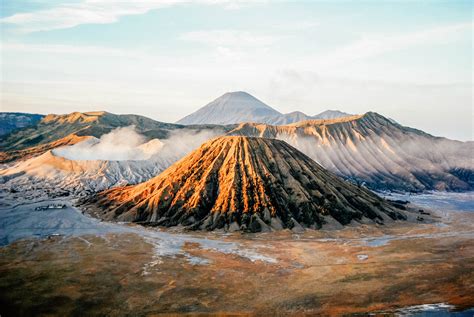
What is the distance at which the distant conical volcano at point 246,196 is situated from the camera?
70438 millimetres

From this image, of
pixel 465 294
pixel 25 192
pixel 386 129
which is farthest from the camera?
pixel 386 129

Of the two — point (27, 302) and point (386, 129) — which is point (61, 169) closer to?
point (27, 302)

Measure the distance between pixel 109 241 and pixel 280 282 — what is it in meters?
28.0

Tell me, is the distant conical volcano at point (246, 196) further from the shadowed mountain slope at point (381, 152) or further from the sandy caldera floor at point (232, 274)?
the shadowed mountain slope at point (381, 152)

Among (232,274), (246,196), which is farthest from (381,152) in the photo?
(232,274)

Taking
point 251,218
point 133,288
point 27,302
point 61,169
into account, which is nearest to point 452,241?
point 251,218

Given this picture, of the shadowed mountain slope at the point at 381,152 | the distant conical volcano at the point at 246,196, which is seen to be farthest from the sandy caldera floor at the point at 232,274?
the shadowed mountain slope at the point at 381,152

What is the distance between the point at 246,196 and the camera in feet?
240

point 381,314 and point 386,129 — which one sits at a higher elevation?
point 386,129

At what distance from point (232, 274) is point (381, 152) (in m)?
145

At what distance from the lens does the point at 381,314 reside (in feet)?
105

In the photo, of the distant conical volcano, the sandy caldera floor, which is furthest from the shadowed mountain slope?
the sandy caldera floor

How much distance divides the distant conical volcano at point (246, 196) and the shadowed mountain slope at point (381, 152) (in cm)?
6929

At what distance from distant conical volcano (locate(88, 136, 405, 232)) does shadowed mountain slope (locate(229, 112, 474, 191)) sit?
69288 mm
